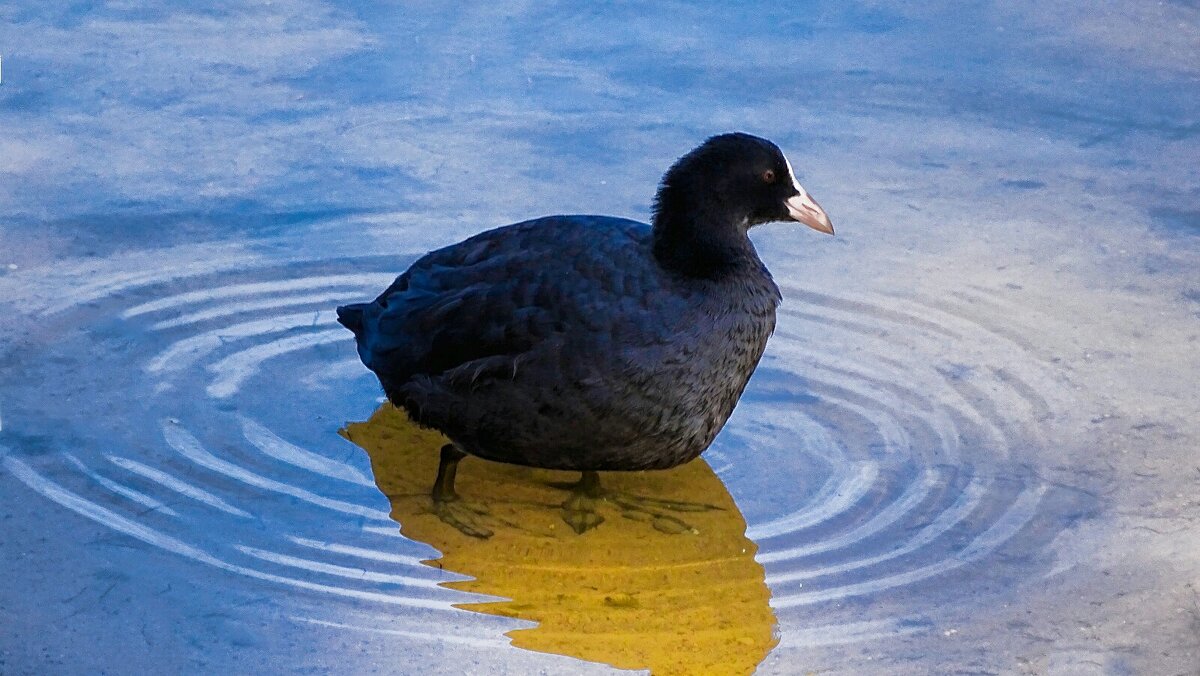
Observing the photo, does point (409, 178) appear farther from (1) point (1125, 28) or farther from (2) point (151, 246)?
(1) point (1125, 28)

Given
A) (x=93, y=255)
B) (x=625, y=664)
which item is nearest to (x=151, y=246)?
(x=93, y=255)

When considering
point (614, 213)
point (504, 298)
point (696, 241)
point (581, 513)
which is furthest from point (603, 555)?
point (614, 213)

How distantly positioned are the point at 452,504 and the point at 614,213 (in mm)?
1974

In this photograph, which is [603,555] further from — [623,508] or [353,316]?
[353,316]

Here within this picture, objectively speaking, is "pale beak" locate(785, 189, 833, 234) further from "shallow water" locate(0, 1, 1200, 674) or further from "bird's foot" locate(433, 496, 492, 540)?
"bird's foot" locate(433, 496, 492, 540)

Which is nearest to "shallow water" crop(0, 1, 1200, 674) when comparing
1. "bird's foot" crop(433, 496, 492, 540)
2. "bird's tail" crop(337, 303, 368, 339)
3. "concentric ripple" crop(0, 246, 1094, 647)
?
"concentric ripple" crop(0, 246, 1094, 647)

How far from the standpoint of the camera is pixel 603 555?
4.77 meters

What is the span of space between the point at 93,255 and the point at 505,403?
7.35 feet

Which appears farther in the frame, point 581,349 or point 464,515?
point 464,515

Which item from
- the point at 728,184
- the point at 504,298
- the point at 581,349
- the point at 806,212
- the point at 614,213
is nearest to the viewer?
the point at 581,349

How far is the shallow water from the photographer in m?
4.38

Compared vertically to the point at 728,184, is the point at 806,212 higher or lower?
lower

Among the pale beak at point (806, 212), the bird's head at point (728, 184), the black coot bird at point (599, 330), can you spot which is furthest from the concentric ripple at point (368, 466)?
the bird's head at point (728, 184)

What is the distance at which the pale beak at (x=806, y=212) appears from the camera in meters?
5.16
